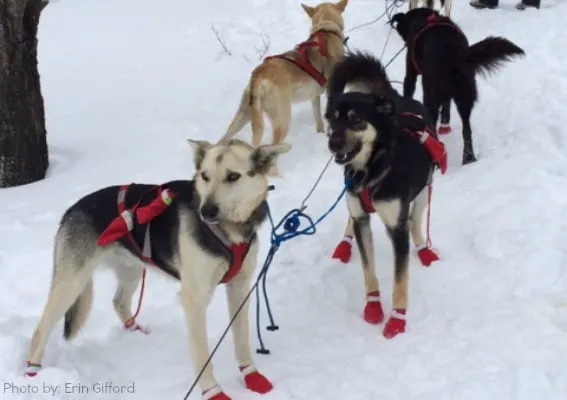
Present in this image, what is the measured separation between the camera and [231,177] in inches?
126

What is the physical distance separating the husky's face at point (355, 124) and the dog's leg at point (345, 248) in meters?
0.96

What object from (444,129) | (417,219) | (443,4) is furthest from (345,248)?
(443,4)

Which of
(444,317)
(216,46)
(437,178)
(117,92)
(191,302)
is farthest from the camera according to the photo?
(216,46)

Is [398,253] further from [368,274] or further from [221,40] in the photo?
[221,40]

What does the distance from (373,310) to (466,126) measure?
7.98 ft

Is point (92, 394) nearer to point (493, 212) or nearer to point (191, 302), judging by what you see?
point (191, 302)

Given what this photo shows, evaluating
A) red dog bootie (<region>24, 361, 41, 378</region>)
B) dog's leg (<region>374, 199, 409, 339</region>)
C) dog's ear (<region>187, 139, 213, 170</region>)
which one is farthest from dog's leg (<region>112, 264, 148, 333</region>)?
dog's leg (<region>374, 199, 409, 339</region>)

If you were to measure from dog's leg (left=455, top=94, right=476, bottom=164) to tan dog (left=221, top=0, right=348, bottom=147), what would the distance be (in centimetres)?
114

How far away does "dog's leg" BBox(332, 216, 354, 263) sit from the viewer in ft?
15.8

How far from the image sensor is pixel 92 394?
349 centimetres

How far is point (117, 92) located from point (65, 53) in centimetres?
192

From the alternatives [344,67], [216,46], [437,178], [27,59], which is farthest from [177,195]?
[216,46]

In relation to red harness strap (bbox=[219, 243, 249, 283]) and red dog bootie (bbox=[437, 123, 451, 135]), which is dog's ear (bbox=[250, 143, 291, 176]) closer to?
red harness strap (bbox=[219, 243, 249, 283])

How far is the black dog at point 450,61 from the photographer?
5.55m
